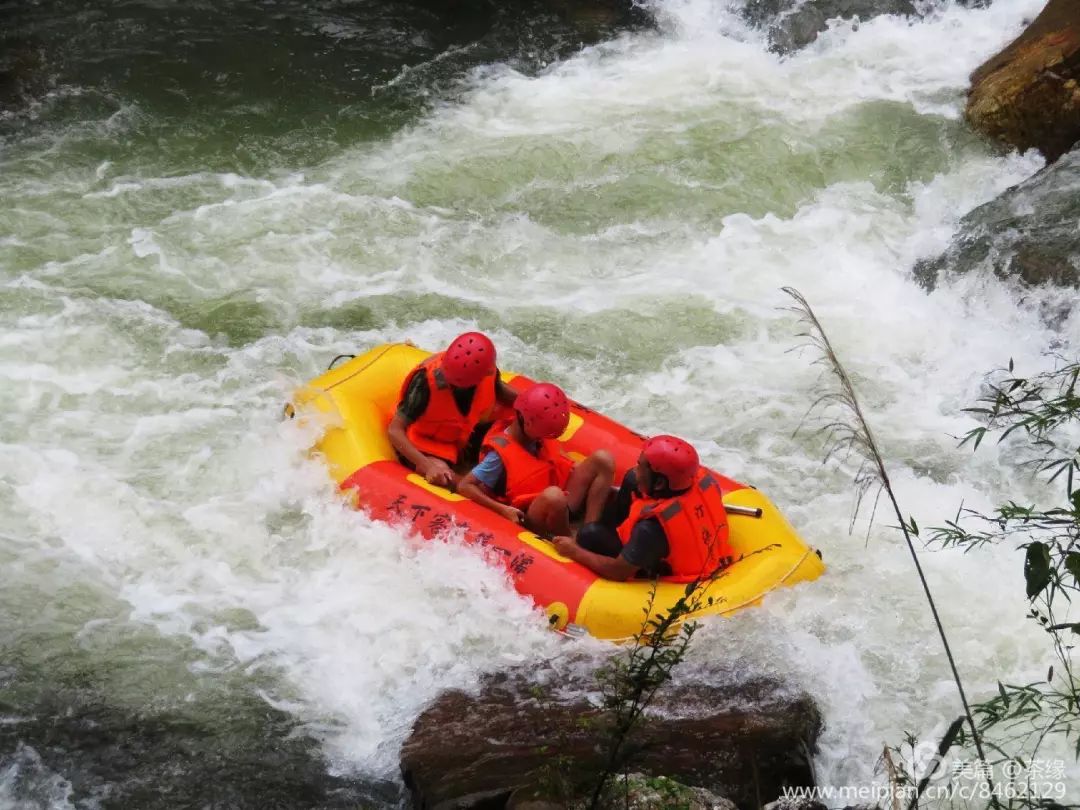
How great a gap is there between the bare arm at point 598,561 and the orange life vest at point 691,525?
0.36 feet

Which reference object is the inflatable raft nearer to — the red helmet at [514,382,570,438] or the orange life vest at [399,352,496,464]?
the orange life vest at [399,352,496,464]

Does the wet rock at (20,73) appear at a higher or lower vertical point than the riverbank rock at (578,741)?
higher

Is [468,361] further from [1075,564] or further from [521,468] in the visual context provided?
[1075,564]

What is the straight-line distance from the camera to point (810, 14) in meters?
10.6

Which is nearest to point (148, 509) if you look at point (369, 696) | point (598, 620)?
point (369, 696)

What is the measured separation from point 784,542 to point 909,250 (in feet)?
12.6

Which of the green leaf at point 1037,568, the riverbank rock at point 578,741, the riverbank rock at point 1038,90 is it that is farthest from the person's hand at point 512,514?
the riverbank rock at point 1038,90

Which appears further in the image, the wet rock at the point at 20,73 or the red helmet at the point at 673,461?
the wet rock at the point at 20,73

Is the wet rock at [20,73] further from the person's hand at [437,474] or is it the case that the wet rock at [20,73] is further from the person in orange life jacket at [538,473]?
the person in orange life jacket at [538,473]

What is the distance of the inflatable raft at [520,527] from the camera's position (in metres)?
4.86

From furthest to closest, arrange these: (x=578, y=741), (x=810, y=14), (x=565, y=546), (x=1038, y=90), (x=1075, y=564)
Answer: (x=810, y=14), (x=1038, y=90), (x=565, y=546), (x=578, y=741), (x=1075, y=564)

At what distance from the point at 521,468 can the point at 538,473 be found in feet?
0.27

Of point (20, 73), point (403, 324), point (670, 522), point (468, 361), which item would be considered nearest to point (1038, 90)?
point (403, 324)

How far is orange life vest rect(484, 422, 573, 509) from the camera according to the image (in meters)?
5.38
